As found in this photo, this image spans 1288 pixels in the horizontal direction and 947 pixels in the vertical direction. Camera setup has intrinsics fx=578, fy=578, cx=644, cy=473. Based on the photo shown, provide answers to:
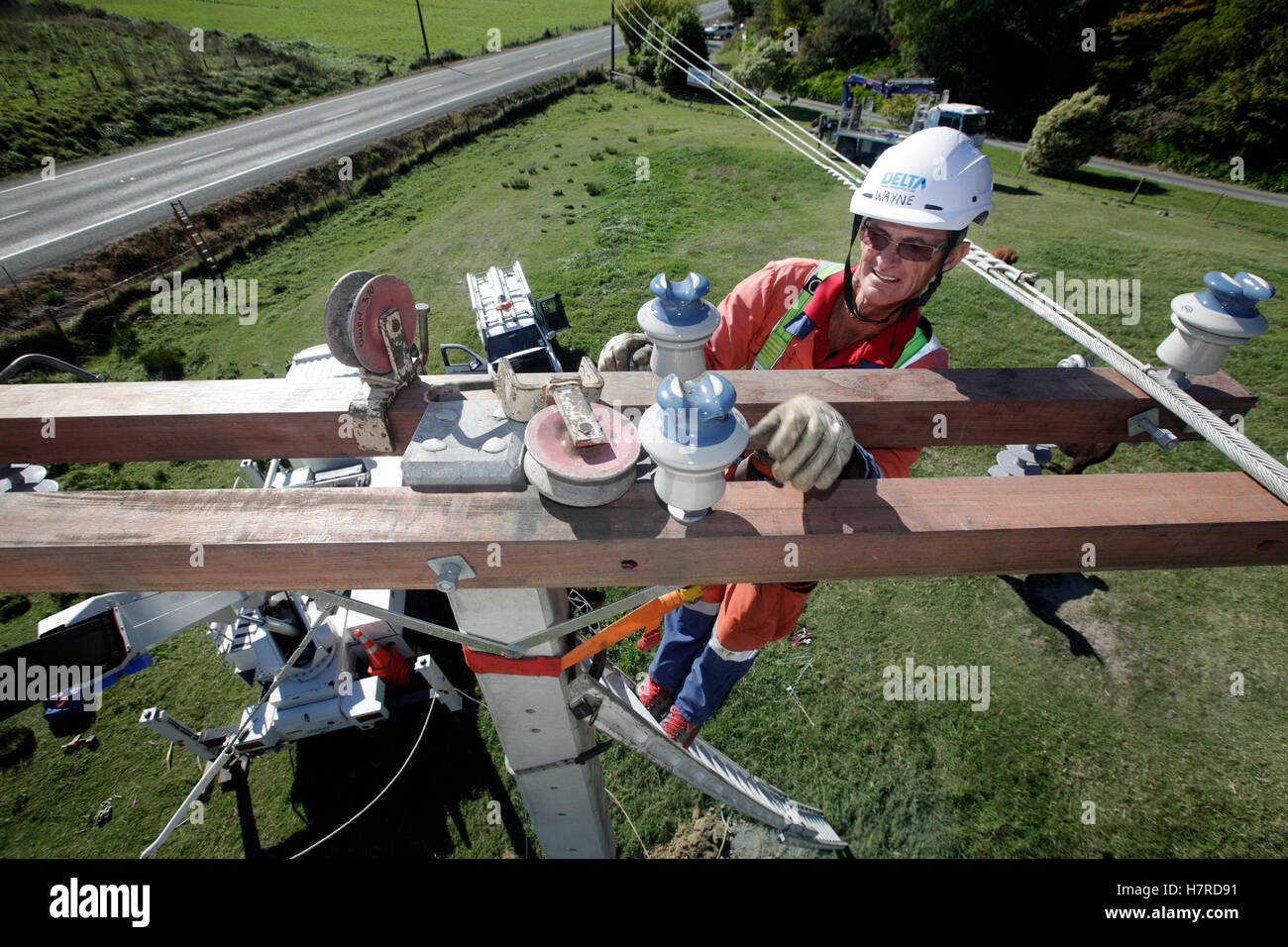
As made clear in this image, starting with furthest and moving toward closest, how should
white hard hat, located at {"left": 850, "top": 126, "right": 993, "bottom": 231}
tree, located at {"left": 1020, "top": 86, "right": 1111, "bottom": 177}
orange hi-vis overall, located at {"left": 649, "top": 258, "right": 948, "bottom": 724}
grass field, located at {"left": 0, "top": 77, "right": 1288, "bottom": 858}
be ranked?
tree, located at {"left": 1020, "top": 86, "right": 1111, "bottom": 177} → grass field, located at {"left": 0, "top": 77, "right": 1288, "bottom": 858} → orange hi-vis overall, located at {"left": 649, "top": 258, "right": 948, "bottom": 724} → white hard hat, located at {"left": 850, "top": 126, "right": 993, "bottom": 231}

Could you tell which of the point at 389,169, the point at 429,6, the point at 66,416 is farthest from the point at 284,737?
the point at 429,6

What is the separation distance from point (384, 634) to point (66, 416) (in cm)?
594

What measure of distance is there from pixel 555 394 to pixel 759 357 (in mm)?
2785

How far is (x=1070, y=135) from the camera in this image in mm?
28688

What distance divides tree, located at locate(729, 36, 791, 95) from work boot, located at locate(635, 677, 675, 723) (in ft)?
158

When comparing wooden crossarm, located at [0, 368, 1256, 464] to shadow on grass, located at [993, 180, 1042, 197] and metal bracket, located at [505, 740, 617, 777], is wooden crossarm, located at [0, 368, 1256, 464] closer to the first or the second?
metal bracket, located at [505, 740, 617, 777]

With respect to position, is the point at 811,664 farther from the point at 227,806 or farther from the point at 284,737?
the point at 227,806

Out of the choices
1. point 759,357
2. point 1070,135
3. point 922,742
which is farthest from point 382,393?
point 1070,135

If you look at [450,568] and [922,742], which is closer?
[450,568]

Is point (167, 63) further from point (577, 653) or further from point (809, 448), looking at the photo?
point (809, 448)

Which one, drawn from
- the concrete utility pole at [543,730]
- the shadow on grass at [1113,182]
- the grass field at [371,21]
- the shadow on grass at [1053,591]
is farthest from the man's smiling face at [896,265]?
the grass field at [371,21]

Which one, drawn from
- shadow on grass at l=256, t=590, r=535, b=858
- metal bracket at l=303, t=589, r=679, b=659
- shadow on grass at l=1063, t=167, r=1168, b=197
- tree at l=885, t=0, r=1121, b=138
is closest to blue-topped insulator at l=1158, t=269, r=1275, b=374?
metal bracket at l=303, t=589, r=679, b=659

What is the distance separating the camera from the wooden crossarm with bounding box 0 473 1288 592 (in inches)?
65.4

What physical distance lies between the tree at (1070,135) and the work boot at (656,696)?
36726 millimetres
